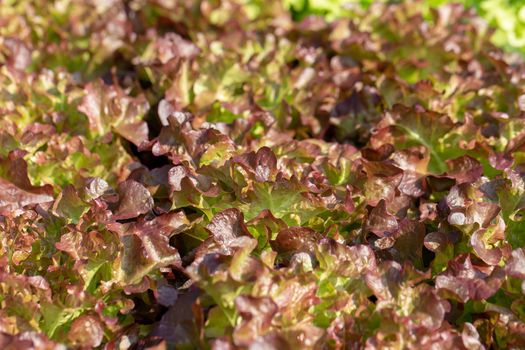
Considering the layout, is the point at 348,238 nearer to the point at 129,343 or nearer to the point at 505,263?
the point at 505,263

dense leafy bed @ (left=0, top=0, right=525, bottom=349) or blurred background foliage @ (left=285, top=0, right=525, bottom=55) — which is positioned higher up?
dense leafy bed @ (left=0, top=0, right=525, bottom=349)

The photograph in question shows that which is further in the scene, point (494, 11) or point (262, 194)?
point (494, 11)

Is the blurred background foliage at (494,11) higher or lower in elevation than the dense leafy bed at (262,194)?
lower

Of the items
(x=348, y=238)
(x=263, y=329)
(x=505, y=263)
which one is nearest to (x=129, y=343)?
(x=263, y=329)

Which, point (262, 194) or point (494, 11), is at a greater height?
point (262, 194)

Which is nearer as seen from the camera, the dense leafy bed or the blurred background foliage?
the dense leafy bed

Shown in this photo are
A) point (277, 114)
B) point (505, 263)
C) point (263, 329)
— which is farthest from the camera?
point (277, 114)

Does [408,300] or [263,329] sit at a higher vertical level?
[263,329]

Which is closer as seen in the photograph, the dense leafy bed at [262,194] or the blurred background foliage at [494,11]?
the dense leafy bed at [262,194]
